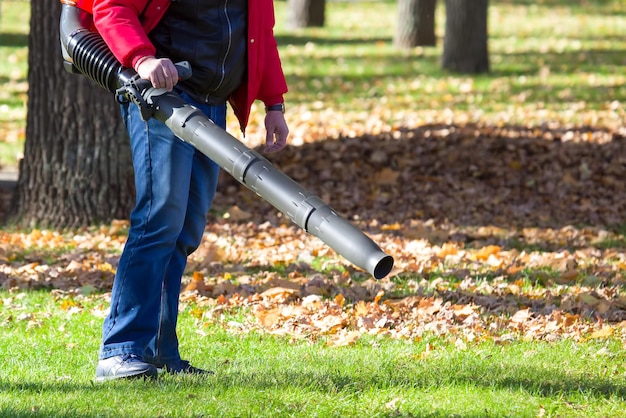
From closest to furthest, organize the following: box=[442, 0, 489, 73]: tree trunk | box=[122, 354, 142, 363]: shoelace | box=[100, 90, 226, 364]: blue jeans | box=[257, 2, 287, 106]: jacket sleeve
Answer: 1. box=[100, 90, 226, 364]: blue jeans
2. box=[122, 354, 142, 363]: shoelace
3. box=[257, 2, 287, 106]: jacket sleeve
4. box=[442, 0, 489, 73]: tree trunk

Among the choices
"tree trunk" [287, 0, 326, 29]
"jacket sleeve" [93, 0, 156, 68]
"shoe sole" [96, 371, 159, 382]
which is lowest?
"shoe sole" [96, 371, 159, 382]

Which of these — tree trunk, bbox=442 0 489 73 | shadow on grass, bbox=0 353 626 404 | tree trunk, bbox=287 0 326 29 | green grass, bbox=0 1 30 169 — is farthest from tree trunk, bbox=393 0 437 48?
shadow on grass, bbox=0 353 626 404

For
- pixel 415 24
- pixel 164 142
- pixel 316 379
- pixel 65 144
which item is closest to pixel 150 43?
pixel 164 142

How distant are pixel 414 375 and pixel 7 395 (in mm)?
1631

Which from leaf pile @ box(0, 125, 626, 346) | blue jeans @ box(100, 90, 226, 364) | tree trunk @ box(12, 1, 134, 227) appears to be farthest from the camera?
tree trunk @ box(12, 1, 134, 227)

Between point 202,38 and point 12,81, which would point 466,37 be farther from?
point 202,38

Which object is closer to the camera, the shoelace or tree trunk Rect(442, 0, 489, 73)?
the shoelace

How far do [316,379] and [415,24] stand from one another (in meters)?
12.9

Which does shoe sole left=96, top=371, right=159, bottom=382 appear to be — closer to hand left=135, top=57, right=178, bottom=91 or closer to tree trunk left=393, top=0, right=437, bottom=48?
hand left=135, top=57, right=178, bottom=91

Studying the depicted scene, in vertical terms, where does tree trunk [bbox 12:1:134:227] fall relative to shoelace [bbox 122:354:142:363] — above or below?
above

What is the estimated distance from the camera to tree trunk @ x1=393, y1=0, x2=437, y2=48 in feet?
53.4

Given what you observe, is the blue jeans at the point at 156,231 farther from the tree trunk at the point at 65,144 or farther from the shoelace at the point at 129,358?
the tree trunk at the point at 65,144

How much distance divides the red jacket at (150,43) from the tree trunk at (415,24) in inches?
480

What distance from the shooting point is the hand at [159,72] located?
146 inches
